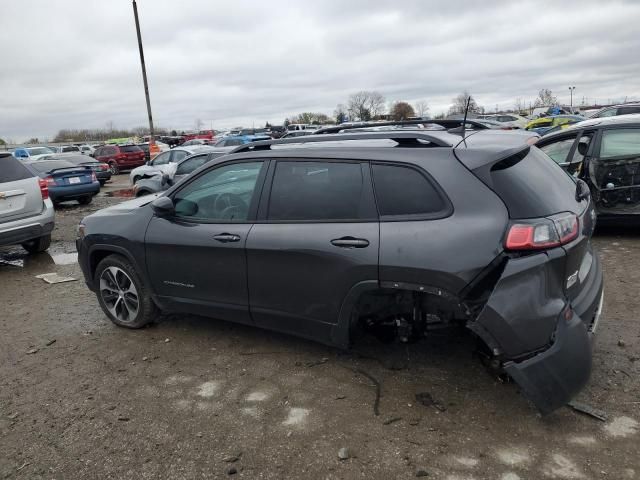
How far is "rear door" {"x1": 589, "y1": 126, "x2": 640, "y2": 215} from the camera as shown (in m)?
6.37

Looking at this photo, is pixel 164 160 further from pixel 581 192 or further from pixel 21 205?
pixel 581 192

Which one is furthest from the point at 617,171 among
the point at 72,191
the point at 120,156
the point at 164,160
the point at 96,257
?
the point at 120,156

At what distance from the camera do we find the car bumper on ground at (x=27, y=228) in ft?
22.6

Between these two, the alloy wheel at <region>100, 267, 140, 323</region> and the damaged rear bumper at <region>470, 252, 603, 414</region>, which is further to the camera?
the alloy wheel at <region>100, 267, 140, 323</region>

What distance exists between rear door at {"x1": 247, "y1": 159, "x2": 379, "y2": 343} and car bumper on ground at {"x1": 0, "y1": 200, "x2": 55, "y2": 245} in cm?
493

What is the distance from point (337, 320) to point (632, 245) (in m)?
4.95

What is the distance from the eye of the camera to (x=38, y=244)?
Result: 320 inches

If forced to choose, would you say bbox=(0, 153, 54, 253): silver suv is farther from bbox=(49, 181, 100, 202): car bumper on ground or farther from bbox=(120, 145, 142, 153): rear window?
bbox=(120, 145, 142, 153): rear window

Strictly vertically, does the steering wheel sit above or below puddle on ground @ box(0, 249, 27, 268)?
above

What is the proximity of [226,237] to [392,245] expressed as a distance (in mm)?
1351

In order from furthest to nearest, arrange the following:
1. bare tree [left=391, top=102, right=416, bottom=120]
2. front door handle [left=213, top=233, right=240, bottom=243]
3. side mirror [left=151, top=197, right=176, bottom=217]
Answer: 1. bare tree [left=391, top=102, right=416, bottom=120]
2. side mirror [left=151, top=197, right=176, bottom=217]
3. front door handle [left=213, top=233, right=240, bottom=243]

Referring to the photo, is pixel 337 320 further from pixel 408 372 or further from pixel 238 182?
pixel 238 182

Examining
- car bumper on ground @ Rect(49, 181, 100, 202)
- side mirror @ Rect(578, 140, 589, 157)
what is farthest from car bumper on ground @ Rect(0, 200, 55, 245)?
side mirror @ Rect(578, 140, 589, 157)

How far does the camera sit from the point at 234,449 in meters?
2.87
